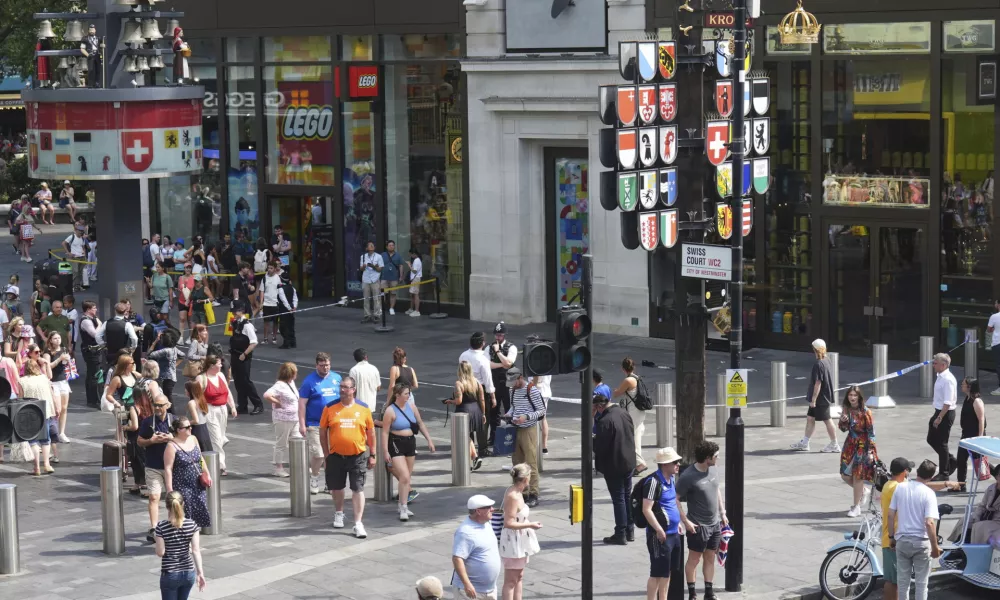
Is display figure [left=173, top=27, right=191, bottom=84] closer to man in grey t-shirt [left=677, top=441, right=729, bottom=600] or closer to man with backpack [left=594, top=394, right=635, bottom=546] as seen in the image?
man with backpack [left=594, top=394, right=635, bottom=546]

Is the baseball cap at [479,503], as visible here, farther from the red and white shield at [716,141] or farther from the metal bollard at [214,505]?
the red and white shield at [716,141]

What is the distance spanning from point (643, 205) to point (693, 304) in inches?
60.7

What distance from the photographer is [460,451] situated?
62.4ft

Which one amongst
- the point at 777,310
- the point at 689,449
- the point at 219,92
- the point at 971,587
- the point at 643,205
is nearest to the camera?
the point at 971,587

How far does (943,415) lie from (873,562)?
→ 4.51m

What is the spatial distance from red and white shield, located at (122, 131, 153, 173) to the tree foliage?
82.6ft

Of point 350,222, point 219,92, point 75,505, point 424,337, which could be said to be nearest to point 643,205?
point 75,505

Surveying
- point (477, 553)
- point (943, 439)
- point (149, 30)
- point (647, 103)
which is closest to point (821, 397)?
point (943, 439)

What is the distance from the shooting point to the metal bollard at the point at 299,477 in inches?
691

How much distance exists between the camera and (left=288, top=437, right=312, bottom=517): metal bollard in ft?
57.6

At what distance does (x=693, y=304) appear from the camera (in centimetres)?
1811

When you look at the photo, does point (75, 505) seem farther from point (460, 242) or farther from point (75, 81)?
point (460, 242)

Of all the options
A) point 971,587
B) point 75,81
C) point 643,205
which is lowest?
point 971,587

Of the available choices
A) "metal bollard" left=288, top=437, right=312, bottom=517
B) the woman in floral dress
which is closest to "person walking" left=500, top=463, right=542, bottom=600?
"metal bollard" left=288, top=437, right=312, bottom=517
